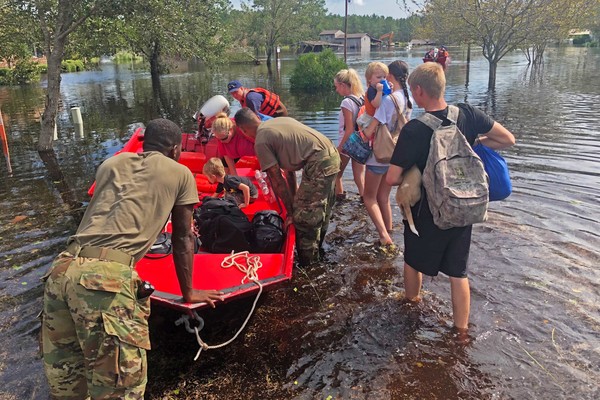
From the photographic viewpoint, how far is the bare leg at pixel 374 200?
5.32 metres

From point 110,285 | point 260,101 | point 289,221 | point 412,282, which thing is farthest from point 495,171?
point 260,101

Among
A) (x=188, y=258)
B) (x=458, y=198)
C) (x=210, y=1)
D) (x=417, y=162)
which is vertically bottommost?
(x=188, y=258)

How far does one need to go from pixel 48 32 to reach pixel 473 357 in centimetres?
1159

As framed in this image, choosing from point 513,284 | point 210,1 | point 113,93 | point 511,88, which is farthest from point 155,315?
point 113,93

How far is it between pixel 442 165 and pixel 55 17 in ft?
36.2

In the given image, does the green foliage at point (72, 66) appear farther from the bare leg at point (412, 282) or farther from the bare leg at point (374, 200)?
the bare leg at point (412, 282)

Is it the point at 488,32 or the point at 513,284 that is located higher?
the point at 488,32

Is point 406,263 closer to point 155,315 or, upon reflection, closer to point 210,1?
point 155,315

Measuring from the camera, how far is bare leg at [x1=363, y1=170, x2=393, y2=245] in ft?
17.5

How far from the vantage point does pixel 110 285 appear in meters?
2.30

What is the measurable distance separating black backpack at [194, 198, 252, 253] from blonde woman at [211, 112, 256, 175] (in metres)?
0.95

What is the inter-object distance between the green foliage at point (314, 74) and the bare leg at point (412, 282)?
68.8 feet

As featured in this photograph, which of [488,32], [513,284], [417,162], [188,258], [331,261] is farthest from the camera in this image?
[488,32]

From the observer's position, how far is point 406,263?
3955 millimetres
